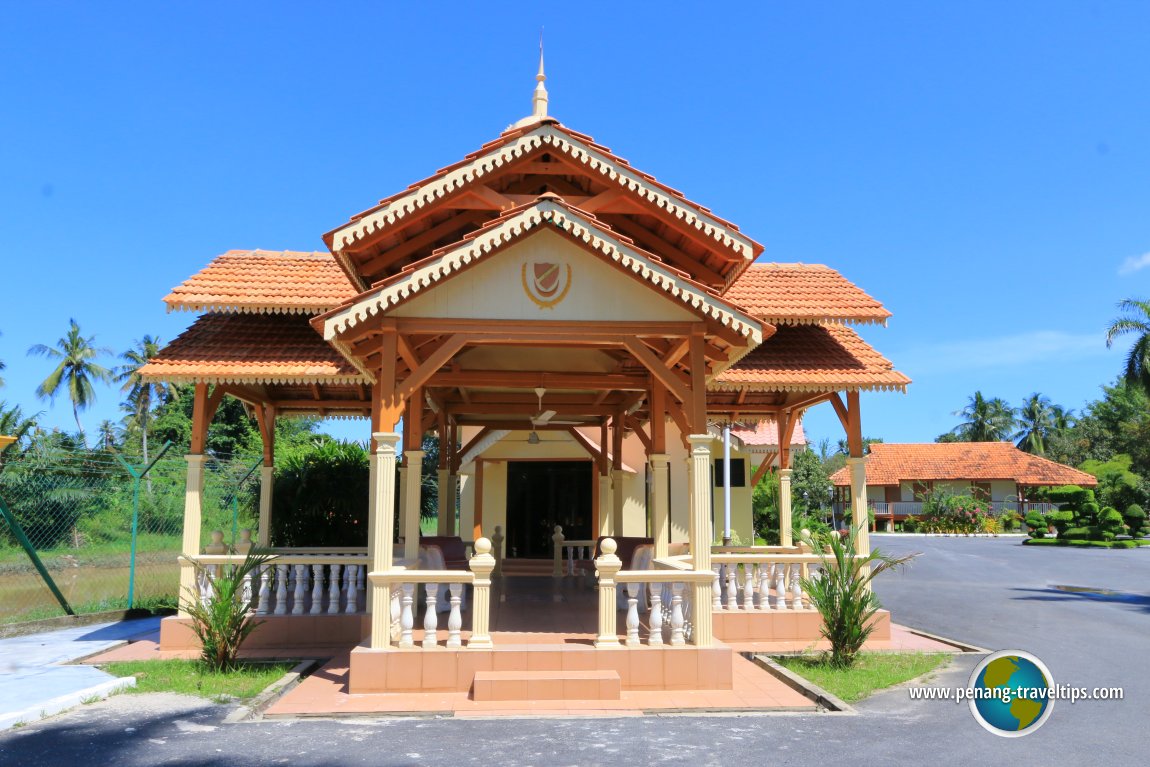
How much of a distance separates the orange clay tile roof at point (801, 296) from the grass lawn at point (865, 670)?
4.79m

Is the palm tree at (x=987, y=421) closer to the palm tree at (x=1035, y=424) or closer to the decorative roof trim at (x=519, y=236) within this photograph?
the palm tree at (x=1035, y=424)

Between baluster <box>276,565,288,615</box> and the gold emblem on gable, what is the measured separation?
15.9 ft

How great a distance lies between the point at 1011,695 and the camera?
7070mm

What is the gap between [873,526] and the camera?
53188 millimetres

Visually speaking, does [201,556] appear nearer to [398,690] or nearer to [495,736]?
[398,690]

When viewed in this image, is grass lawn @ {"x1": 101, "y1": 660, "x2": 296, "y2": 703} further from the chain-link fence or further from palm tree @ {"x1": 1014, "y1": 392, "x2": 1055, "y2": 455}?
palm tree @ {"x1": 1014, "y1": 392, "x2": 1055, "y2": 455}

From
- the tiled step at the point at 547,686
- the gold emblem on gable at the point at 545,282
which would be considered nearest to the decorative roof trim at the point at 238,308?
the gold emblem on gable at the point at 545,282

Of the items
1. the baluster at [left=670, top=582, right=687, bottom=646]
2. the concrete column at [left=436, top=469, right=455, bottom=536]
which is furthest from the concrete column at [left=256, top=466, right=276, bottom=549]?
the baluster at [left=670, top=582, right=687, bottom=646]

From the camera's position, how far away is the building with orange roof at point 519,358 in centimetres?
793

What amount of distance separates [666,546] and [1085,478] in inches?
2186

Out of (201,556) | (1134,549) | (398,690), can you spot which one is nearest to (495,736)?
(398,690)

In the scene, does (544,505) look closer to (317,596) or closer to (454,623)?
(317,596)

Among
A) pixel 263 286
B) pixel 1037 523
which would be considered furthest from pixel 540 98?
pixel 1037 523

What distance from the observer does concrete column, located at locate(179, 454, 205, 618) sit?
10250mm
